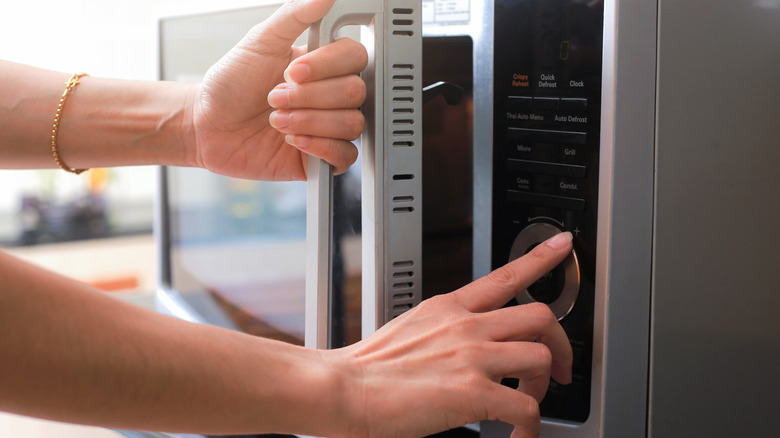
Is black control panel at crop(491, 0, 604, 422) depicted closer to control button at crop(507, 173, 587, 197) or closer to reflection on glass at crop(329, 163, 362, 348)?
control button at crop(507, 173, 587, 197)

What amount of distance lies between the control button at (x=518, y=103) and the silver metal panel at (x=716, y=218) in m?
0.11

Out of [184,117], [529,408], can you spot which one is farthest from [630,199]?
[184,117]

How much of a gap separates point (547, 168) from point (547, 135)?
0.03 metres

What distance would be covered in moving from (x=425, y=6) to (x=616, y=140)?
0.81ft

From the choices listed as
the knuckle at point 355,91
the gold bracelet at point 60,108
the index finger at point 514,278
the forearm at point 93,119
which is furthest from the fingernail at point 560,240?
the gold bracelet at point 60,108

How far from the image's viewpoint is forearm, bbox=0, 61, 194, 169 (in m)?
0.82

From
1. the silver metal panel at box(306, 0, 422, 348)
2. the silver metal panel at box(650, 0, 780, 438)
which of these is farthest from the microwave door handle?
the silver metal panel at box(650, 0, 780, 438)

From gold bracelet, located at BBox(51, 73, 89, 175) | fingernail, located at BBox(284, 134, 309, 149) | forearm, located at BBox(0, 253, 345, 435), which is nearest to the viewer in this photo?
forearm, located at BBox(0, 253, 345, 435)

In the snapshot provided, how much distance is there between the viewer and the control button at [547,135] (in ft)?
1.70

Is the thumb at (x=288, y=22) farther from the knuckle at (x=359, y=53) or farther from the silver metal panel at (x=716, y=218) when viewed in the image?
the silver metal panel at (x=716, y=218)

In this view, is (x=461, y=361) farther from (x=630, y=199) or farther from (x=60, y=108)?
(x=60, y=108)

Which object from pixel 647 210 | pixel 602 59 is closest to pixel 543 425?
pixel 647 210

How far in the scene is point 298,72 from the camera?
577 millimetres

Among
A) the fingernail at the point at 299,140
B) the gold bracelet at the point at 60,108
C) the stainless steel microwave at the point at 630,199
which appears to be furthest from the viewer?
the gold bracelet at the point at 60,108
